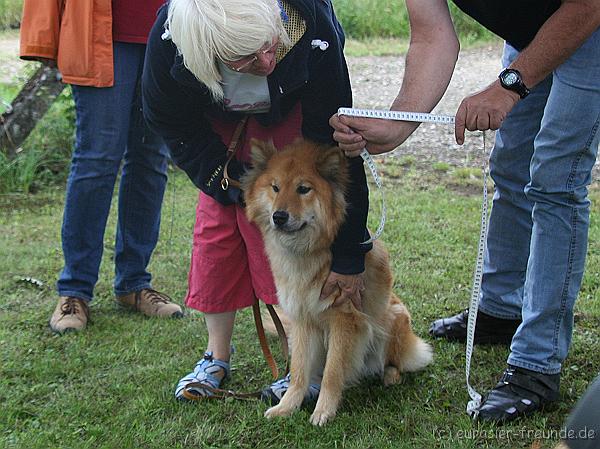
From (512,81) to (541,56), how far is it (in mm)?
119

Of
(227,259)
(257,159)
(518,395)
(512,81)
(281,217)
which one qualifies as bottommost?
(518,395)

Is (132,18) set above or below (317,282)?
above

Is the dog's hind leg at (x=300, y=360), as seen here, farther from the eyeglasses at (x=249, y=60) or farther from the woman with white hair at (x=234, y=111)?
the eyeglasses at (x=249, y=60)

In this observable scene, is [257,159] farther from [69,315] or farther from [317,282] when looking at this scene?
[69,315]

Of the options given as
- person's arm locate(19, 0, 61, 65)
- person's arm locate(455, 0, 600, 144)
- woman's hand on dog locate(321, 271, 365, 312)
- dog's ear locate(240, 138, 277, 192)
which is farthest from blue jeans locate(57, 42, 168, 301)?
person's arm locate(455, 0, 600, 144)

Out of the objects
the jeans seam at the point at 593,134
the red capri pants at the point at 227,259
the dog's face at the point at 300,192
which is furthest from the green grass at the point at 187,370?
the jeans seam at the point at 593,134

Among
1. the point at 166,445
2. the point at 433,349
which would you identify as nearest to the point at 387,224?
the point at 433,349

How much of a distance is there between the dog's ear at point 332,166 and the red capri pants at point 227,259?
29 cm

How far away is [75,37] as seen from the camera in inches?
142

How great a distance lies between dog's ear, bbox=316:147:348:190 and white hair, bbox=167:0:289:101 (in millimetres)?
517

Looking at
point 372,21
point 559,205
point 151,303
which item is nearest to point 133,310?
point 151,303

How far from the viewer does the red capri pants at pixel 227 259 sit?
303 centimetres

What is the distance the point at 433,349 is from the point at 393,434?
736 mm

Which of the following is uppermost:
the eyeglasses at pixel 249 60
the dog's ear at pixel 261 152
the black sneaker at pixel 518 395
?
the eyeglasses at pixel 249 60
